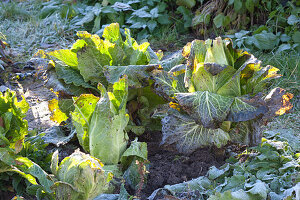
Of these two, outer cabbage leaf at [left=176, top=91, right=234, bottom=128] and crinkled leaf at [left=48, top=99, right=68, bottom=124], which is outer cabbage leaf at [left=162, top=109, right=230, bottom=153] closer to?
outer cabbage leaf at [left=176, top=91, right=234, bottom=128]

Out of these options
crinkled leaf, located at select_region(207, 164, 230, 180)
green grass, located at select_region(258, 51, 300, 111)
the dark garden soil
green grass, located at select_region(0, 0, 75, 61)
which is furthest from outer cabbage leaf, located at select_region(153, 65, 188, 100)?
green grass, located at select_region(0, 0, 75, 61)

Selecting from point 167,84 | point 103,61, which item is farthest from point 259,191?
point 103,61

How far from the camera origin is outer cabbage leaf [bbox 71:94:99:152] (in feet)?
7.28

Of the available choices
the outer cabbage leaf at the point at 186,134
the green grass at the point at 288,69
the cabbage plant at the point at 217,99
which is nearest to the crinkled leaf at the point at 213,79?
the cabbage plant at the point at 217,99

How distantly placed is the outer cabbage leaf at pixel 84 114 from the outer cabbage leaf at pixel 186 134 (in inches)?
18.8

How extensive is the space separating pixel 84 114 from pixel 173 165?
26.1 inches

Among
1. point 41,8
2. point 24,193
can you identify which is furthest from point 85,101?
point 41,8

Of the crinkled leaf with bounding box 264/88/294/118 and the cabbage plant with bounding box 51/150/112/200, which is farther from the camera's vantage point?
the crinkled leaf with bounding box 264/88/294/118

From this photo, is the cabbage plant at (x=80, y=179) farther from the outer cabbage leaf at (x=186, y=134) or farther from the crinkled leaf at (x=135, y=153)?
the outer cabbage leaf at (x=186, y=134)

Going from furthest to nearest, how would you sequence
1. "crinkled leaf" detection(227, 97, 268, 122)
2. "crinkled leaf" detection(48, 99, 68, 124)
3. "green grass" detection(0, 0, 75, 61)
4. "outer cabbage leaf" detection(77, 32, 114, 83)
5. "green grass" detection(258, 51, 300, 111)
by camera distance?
"green grass" detection(0, 0, 75, 61), "green grass" detection(258, 51, 300, 111), "crinkled leaf" detection(48, 99, 68, 124), "outer cabbage leaf" detection(77, 32, 114, 83), "crinkled leaf" detection(227, 97, 268, 122)

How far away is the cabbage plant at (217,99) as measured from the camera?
215cm

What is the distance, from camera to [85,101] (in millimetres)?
2227

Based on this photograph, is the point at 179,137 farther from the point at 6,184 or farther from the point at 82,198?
the point at 6,184

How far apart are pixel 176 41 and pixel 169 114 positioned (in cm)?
322
